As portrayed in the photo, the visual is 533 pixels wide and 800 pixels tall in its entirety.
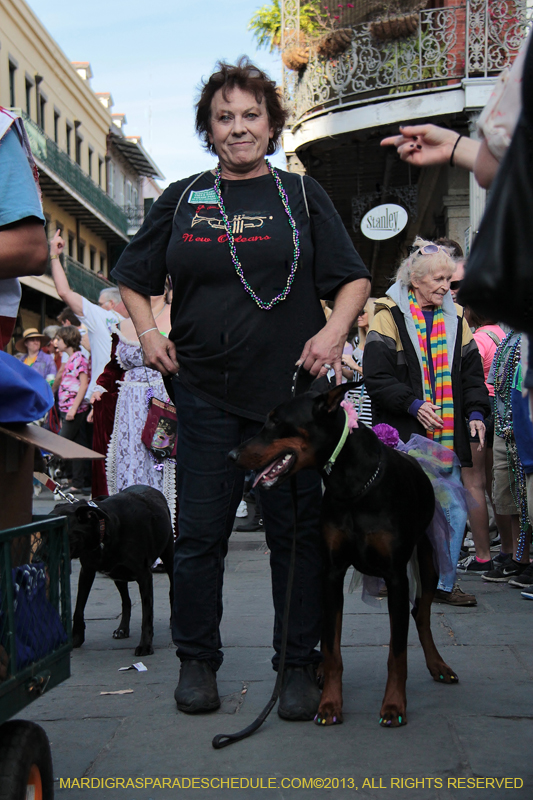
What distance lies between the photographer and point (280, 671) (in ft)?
10.3

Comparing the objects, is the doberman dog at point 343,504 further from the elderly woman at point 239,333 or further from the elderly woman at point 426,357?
the elderly woman at point 426,357

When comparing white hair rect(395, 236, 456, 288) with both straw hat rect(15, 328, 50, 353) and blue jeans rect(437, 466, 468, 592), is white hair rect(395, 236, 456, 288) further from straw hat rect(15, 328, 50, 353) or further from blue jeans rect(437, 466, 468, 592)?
straw hat rect(15, 328, 50, 353)

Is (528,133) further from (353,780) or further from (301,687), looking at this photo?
(301,687)

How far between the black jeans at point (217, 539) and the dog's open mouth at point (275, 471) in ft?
1.14

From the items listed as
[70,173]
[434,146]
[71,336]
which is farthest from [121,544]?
[70,173]

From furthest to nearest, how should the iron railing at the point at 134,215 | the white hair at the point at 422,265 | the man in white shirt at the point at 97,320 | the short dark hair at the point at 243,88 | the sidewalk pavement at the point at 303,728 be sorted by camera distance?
the iron railing at the point at 134,215, the man in white shirt at the point at 97,320, the white hair at the point at 422,265, the short dark hair at the point at 243,88, the sidewalk pavement at the point at 303,728

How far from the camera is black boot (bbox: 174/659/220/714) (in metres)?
3.30

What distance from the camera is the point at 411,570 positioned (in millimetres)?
3842

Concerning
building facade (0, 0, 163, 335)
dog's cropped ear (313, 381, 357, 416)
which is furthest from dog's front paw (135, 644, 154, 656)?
building facade (0, 0, 163, 335)

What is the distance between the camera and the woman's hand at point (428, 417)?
201 inches

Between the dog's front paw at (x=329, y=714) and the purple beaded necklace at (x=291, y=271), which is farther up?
the purple beaded necklace at (x=291, y=271)

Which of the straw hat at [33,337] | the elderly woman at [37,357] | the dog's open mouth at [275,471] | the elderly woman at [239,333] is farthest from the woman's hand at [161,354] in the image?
the straw hat at [33,337]

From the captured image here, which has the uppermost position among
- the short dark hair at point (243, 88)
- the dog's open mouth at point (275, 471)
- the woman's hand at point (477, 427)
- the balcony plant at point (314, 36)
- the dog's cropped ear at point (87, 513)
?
the balcony plant at point (314, 36)

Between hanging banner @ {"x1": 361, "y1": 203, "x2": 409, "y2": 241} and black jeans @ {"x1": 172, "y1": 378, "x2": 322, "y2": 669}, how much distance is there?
11.8 meters
